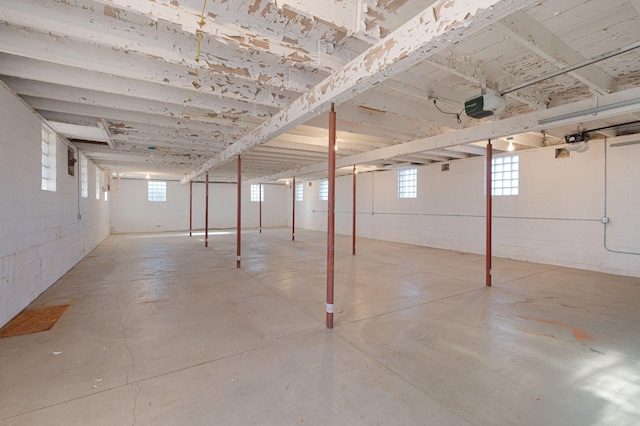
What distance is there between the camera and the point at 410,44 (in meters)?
1.64

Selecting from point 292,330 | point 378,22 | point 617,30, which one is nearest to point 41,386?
point 292,330

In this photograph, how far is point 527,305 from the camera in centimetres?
337

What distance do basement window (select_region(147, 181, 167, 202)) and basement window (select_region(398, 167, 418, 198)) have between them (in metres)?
10.1

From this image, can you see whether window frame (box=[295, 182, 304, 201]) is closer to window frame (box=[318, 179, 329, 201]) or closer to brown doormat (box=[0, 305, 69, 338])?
window frame (box=[318, 179, 329, 201])

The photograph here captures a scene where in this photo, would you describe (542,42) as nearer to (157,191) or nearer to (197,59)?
(197,59)

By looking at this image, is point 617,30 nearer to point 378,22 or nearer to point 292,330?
point 378,22

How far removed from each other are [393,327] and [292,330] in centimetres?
96

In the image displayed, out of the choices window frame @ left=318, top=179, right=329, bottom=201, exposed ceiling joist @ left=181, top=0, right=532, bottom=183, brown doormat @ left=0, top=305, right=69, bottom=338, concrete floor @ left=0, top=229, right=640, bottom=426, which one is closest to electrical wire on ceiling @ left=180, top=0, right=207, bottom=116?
exposed ceiling joist @ left=181, top=0, right=532, bottom=183

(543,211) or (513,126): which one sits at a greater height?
(513,126)

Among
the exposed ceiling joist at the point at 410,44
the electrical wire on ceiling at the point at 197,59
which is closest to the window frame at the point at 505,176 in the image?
the exposed ceiling joist at the point at 410,44

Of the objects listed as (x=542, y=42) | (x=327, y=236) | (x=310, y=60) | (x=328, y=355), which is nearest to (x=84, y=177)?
(x=327, y=236)

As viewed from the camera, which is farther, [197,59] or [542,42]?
[197,59]

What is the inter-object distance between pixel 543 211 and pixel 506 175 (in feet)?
3.64

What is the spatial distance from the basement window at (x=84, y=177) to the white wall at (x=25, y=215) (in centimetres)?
146
